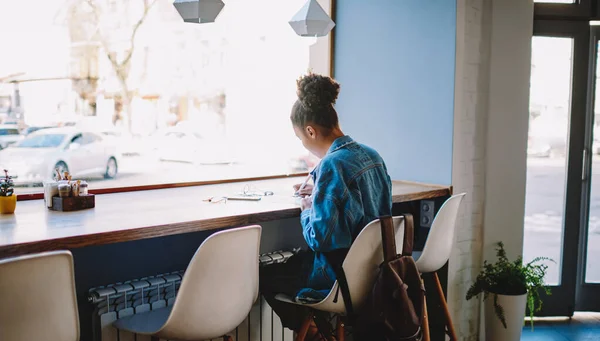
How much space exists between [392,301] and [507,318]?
4.49ft

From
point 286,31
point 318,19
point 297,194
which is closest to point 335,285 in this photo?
point 297,194

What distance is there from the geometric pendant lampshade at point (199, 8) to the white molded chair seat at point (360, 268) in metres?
1.05

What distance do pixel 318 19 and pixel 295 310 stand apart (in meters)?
1.36

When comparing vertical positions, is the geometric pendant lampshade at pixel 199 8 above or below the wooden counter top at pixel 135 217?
above

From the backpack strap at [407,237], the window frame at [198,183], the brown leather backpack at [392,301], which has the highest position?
the window frame at [198,183]

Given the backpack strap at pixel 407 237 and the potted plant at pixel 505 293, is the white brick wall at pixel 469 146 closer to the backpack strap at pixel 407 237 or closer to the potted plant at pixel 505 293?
the potted plant at pixel 505 293

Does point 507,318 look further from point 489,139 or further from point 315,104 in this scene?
point 315,104

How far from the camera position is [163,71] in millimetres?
3066

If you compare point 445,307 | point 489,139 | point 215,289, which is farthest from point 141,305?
point 489,139

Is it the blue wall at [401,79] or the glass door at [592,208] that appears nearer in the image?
the blue wall at [401,79]

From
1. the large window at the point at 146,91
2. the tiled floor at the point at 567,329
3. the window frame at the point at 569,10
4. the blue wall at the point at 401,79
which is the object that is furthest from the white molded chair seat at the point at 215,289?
the window frame at the point at 569,10

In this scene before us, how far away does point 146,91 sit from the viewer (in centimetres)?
302

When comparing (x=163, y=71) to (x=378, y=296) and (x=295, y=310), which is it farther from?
(x=378, y=296)

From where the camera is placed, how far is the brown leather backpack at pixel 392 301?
7.22 ft
